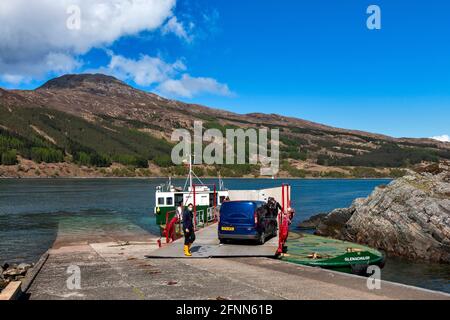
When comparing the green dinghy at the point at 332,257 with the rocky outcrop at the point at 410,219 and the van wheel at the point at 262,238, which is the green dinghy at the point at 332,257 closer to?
the van wheel at the point at 262,238

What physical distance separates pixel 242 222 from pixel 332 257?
4.46 meters

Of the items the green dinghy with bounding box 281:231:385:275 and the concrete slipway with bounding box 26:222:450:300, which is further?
the green dinghy with bounding box 281:231:385:275

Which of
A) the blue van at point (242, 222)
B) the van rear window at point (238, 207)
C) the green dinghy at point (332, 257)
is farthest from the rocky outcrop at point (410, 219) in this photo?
the van rear window at point (238, 207)

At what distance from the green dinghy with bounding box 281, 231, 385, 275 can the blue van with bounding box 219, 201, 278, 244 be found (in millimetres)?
1852

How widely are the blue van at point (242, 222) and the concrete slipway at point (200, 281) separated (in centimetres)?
305

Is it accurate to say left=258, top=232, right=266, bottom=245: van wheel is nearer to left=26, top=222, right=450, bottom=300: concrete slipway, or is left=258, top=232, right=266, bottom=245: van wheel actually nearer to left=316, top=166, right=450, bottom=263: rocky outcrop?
left=26, top=222, right=450, bottom=300: concrete slipway

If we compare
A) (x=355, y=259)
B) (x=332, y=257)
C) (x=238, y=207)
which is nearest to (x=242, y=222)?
(x=238, y=207)

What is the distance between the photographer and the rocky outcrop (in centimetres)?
3312

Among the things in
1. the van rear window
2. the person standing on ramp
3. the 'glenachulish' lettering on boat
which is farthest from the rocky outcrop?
the person standing on ramp

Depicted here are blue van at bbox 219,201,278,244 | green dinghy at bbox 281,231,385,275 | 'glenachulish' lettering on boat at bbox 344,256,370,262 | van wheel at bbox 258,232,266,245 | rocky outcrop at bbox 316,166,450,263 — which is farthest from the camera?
rocky outcrop at bbox 316,166,450,263

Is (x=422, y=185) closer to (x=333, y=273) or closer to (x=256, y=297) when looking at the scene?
(x=333, y=273)
